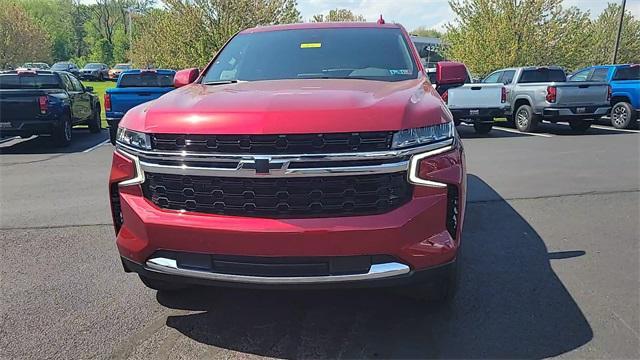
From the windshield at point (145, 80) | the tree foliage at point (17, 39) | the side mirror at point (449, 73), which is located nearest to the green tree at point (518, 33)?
the windshield at point (145, 80)

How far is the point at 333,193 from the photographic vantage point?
2721 mm

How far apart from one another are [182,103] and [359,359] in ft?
5.77

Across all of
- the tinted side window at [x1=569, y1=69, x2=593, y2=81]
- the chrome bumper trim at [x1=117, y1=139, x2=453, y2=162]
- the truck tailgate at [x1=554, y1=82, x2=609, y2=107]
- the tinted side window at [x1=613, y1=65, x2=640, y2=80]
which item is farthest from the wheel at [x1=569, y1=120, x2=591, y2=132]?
the chrome bumper trim at [x1=117, y1=139, x2=453, y2=162]

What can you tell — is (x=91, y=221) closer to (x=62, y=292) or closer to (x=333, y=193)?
(x=62, y=292)

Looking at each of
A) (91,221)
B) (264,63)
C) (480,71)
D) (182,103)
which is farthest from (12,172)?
(480,71)

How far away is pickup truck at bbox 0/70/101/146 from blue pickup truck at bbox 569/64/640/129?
14.2 metres

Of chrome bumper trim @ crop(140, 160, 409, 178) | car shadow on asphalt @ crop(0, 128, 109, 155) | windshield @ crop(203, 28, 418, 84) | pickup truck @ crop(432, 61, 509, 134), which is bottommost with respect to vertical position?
car shadow on asphalt @ crop(0, 128, 109, 155)

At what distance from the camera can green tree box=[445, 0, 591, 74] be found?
84.2 feet

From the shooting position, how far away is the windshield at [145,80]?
509 inches

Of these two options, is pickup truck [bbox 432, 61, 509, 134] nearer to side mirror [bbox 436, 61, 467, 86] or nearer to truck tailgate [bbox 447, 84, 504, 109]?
truck tailgate [bbox 447, 84, 504, 109]

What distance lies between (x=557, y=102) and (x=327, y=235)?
12756 mm

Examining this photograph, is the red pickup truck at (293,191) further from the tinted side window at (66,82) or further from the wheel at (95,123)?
the wheel at (95,123)

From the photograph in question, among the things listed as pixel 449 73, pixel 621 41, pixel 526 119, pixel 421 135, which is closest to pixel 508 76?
pixel 526 119

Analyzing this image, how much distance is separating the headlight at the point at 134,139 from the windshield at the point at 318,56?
3.92 feet
